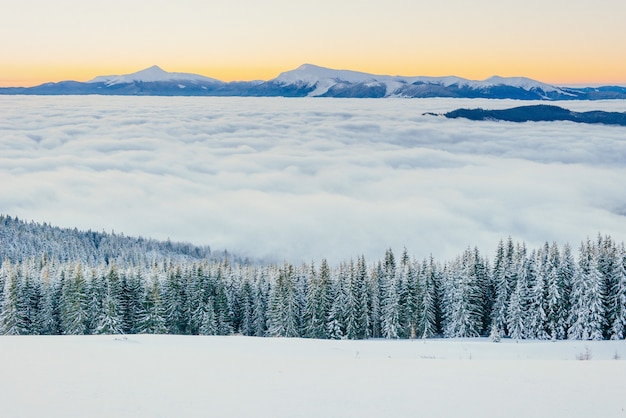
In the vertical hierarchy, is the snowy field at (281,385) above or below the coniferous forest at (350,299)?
above

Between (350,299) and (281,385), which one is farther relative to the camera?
(350,299)

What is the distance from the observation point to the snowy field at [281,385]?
1230 cm

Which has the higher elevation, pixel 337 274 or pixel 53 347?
pixel 53 347

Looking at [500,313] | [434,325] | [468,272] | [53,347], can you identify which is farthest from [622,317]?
[53,347]

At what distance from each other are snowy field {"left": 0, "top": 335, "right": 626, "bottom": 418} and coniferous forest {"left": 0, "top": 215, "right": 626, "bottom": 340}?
3803 centimetres

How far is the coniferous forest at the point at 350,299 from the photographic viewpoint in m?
52.4

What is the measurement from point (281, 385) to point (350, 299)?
4582cm

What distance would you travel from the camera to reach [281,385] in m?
14.3

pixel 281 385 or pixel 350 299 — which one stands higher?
pixel 281 385

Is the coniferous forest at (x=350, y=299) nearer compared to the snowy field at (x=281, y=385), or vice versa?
the snowy field at (x=281, y=385)

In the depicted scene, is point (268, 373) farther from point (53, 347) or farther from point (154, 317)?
point (154, 317)

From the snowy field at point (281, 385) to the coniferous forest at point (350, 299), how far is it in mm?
38028

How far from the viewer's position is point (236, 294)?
2657 inches

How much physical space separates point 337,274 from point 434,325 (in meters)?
13.3
